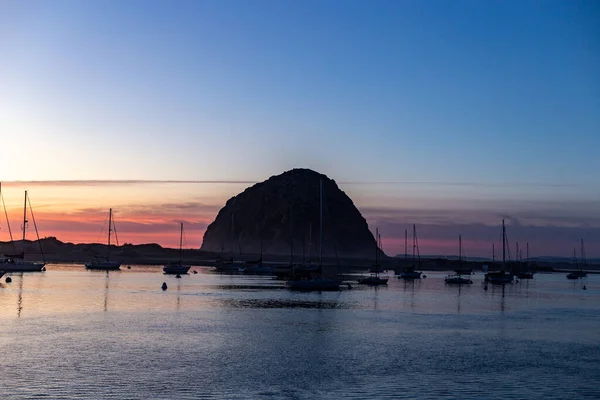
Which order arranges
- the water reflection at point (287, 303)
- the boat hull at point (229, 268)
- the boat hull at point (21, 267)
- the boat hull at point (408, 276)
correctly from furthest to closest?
1. the boat hull at point (229, 268)
2. the boat hull at point (408, 276)
3. the boat hull at point (21, 267)
4. the water reflection at point (287, 303)

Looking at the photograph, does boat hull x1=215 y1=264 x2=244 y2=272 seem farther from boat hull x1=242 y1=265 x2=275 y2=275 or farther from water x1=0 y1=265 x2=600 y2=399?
water x1=0 y1=265 x2=600 y2=399

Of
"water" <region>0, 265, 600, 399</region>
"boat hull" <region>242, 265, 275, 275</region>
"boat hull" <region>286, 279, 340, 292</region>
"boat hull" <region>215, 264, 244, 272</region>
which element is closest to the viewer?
"water" <region>0, 265, 600, 399</region>

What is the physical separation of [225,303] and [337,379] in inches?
1509

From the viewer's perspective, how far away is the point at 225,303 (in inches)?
2616

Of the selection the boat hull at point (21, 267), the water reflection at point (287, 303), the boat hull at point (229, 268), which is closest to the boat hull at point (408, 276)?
the boat hull at point (229, 268)

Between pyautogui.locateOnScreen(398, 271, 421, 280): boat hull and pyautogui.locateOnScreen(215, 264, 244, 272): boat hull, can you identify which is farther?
pyautogui.locateOnScreen(215, 264, 244, 272): boat hull

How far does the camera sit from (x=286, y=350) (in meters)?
37.0

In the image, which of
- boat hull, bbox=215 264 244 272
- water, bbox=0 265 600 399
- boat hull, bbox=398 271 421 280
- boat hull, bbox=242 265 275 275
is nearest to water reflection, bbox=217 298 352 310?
water, bbox=0 265 600 399

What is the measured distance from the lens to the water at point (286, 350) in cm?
2716

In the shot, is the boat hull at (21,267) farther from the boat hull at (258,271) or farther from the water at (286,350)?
the water at (286,350)

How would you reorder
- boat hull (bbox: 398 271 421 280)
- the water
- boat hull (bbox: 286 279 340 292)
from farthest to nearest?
boat hull (bbox: 398 271 421 280), boat hull (bbox: 286 279 340 292), the water

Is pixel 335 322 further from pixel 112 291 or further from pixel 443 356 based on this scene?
pixel 112 291

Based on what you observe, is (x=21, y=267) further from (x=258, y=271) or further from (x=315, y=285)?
(x=315, y=285)

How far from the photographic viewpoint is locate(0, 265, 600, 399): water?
27.2 m
